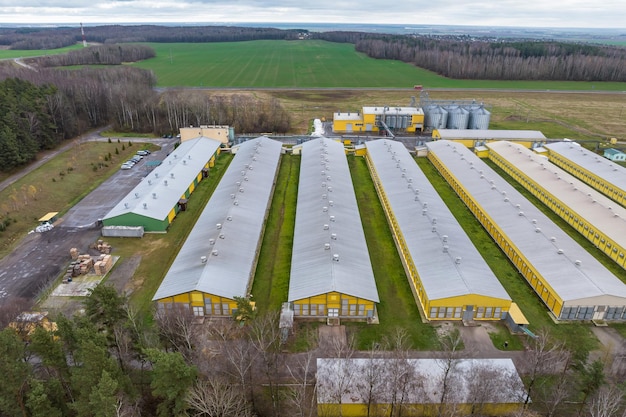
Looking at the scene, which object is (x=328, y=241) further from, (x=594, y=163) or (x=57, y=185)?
(x=594, y=163)

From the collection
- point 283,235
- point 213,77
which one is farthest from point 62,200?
point 213,77

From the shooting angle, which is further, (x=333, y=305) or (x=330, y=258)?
(x=330, y=258)

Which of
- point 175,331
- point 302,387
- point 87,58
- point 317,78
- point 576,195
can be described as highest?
point 87,58

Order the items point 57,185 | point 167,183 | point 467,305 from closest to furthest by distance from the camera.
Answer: point 467,305
point 167,183
point 57,185

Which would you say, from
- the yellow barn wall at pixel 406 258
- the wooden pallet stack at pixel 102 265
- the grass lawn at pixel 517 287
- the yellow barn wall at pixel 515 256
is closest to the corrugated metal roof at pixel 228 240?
the wooden pallet stack at pixel 102 265

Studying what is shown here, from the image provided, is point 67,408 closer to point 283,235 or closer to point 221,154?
point 283,235

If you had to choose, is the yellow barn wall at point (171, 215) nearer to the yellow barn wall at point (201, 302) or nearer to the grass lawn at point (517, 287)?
the yellow barn wall at point (201, 302)

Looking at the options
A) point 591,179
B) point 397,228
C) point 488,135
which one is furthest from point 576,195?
point 488,135
